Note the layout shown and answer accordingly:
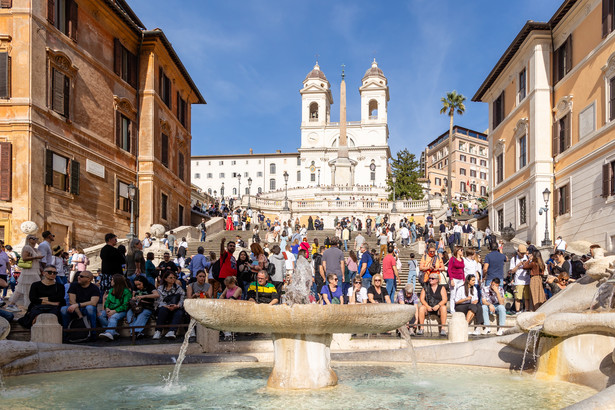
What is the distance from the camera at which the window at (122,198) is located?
24.8 meters

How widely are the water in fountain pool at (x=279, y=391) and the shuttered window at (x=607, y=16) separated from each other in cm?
1785

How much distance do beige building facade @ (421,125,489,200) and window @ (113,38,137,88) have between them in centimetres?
8396

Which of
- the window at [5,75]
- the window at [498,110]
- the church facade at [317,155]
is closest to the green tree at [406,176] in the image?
the church facade at [317,155]

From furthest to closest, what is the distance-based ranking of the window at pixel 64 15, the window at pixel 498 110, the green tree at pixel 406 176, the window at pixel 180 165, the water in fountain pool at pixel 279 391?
the green tree at pixel 406 176, the window at pixel 180 165, the window at pixel 498 110, the window at pixel 64 15, the water in fountain pool at pixel 279 391

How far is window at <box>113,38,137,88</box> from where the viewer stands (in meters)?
25.2

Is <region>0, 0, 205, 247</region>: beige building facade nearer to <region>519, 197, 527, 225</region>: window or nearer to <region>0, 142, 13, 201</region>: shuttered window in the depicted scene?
<region>0, 142, 13, 201</region>: shuttered window

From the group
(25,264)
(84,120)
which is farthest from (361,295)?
(84,120)

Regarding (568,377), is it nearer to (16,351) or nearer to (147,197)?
(16,351)

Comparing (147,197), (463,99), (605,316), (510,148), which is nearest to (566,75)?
(510,148)

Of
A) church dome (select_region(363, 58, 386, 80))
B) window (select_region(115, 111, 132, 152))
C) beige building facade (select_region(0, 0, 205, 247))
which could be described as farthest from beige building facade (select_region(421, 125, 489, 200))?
window (select_region(115, 111, 132, 152))

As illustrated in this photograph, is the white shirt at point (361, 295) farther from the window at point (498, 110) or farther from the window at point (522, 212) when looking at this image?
the window at point (498, 110)

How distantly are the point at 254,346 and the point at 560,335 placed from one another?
15.5 ft

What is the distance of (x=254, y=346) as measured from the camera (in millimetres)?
9211

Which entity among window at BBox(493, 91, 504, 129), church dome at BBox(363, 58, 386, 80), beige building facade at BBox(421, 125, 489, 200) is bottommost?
→ window at BBox(493, 91, 504, 129)
